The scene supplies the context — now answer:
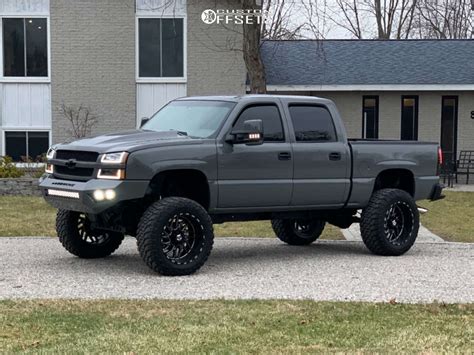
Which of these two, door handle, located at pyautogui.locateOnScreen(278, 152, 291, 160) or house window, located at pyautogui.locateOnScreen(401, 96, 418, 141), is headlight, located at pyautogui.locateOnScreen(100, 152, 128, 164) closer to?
door handle, located at pyautogui.locateOnScreen(278, 152, 291, 160)

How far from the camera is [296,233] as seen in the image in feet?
37.2

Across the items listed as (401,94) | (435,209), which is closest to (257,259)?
(435,209)

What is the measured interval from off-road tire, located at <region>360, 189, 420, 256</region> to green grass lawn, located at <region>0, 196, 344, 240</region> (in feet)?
6.28

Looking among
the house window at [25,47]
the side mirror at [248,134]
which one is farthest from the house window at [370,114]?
the side mirror at [248,134]

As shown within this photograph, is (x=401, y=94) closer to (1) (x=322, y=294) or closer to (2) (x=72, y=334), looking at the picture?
(1) (x=322, y=294)

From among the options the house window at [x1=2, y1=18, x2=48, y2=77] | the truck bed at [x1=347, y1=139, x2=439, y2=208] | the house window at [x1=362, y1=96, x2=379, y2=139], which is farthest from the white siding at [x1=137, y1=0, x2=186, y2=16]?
the truck bed at [x1=347, y1=139, x2=439, y2=208]

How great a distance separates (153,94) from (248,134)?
42.3 ft

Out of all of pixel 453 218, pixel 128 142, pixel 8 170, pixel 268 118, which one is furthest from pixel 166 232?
pixel 8 170

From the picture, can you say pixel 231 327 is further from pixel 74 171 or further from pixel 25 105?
pixel 25 105

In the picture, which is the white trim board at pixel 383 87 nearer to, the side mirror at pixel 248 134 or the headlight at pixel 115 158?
the side mirror at pixel 248 134

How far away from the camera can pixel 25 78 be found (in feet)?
69.9

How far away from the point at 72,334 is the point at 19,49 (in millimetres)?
16633

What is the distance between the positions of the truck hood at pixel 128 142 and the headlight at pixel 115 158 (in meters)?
0.06

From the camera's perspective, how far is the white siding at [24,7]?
21062mm
